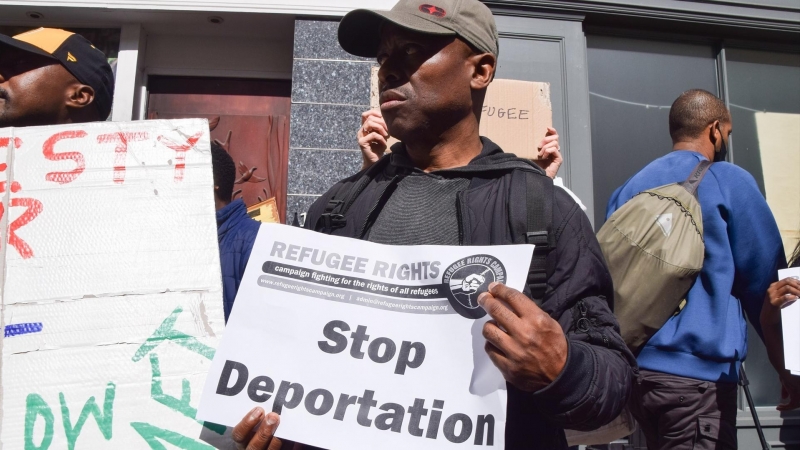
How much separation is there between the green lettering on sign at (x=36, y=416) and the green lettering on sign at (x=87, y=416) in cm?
3

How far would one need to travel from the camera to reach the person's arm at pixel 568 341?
114 cm

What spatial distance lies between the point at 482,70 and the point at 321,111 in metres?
2.95

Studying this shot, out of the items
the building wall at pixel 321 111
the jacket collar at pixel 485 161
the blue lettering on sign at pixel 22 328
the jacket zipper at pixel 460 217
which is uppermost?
the building wall at pixel 321 111

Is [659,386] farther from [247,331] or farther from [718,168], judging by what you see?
[247,331]

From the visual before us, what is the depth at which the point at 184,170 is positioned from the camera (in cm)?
187

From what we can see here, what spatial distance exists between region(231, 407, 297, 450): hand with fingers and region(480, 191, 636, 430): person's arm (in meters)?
0.42

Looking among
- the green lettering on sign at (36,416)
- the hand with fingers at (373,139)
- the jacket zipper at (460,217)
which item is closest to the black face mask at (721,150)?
the hand with fingers at (373,139)

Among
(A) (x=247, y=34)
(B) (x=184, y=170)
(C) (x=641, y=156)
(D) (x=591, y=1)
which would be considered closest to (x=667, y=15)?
(D) (x=591, y=1)

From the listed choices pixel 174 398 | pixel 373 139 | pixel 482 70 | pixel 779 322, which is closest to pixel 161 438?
pixel 174 398

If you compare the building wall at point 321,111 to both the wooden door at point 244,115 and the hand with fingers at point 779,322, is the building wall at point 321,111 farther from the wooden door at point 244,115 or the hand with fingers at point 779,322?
the hand with fingers at point 779,322

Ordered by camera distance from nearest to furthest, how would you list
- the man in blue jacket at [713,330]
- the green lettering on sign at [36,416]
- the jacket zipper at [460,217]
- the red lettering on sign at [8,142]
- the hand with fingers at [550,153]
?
the jacket zipper at [460,217], the green lettering on sign at [36,416], the red lettering on sign at [8,142], the man in blue jacket at [713,330], the hand with fingers at [550,153]

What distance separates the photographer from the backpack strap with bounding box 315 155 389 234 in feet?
5.05

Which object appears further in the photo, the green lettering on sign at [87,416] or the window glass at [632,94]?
the window glass at [632,94]

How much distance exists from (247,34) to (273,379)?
13.9 ft
